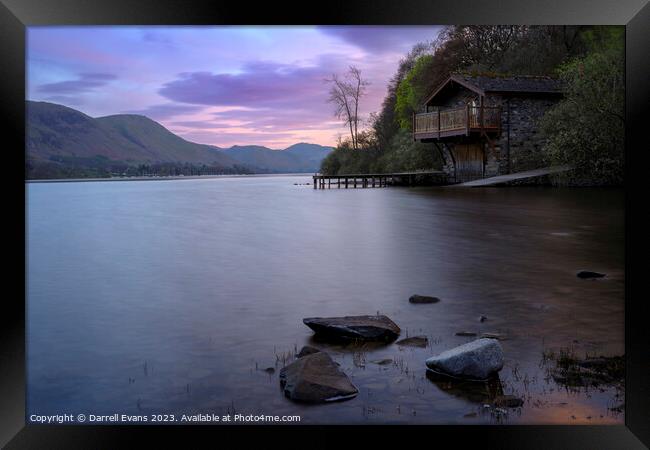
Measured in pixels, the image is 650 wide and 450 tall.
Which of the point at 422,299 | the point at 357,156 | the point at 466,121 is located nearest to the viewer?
the point at 422,299

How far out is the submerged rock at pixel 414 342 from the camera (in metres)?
5.91

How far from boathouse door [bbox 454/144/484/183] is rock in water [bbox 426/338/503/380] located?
106 ft

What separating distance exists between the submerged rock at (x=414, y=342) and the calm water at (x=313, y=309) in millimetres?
140

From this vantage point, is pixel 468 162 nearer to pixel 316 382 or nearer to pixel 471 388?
pixel 471 388

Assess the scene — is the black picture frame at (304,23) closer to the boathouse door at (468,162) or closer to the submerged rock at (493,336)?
the submerged rock at (493,336)

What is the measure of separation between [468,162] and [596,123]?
1623 cm

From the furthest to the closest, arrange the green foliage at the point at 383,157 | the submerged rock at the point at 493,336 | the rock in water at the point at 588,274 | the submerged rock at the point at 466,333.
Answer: the green foliage at the point at 383,157 < the rock in water at the point at 588,274 < the submerged rock at the point at 466,333 < the submerged rock at the point at 493,336

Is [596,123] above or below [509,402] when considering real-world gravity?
above

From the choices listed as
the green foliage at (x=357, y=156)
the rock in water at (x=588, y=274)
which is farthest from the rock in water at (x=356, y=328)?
the green foliage at (x=357, y=156)

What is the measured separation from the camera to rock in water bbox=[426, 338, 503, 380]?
15.8 feet

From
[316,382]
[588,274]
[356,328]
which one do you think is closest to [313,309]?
[356,328]

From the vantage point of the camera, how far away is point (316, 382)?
4617 millimetres

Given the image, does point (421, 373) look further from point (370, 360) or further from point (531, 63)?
point (531, 63)

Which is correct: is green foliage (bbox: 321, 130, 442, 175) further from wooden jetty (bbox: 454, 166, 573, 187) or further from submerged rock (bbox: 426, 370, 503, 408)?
submerged rock (bbox: 426, 370, 503, 408)
